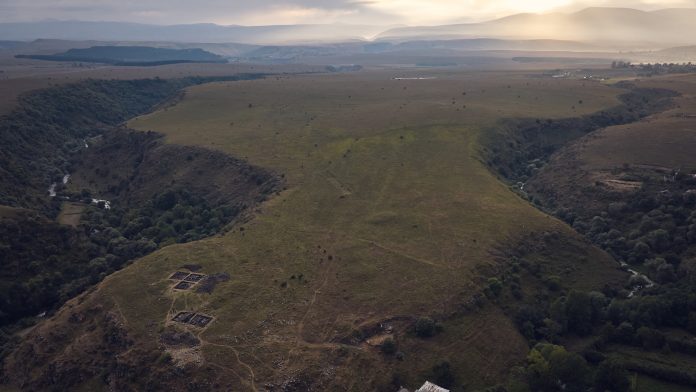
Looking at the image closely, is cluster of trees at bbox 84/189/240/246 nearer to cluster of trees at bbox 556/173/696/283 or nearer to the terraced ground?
the terraced ground

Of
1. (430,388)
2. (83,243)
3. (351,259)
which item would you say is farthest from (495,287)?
(83,243)

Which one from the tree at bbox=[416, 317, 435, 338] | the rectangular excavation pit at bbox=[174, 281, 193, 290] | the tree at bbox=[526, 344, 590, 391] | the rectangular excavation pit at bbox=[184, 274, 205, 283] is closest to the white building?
the tree at bbox=[416, 317, 435, 338]

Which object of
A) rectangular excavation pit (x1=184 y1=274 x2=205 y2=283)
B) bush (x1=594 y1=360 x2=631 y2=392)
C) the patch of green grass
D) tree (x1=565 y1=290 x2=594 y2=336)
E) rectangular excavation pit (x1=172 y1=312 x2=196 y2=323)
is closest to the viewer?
bush (x1=594 y1=360 x2=631 y2=392)

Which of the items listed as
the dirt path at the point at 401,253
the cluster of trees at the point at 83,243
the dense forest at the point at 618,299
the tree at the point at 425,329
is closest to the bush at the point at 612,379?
the dense forest at the point at 618,299

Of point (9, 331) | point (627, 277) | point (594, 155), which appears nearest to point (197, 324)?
point (9, 331)

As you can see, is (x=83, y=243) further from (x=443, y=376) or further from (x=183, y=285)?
(x=443, y=376)

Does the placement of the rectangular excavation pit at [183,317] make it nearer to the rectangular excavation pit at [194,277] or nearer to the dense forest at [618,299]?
the rectangular excavation pit at [194,277]

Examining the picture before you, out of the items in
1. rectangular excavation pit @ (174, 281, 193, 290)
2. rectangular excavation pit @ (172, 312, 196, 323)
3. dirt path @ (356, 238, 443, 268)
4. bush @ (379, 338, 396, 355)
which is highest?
dirt path @ (356, 238, 443, 268)

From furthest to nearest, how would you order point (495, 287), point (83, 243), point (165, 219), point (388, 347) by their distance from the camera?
1. point (165, 219)
2. point (83, 243)
3. point (495, 287)
4. point (388, 347)
